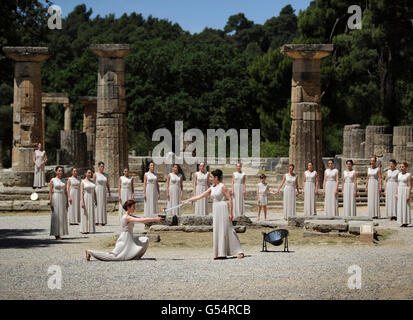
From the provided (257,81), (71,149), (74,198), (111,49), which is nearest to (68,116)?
(257,81)

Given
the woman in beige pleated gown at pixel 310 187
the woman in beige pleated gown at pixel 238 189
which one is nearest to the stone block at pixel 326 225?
the woman in beige pleated gown at pixel 310 187

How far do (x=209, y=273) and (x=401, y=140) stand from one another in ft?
69.4

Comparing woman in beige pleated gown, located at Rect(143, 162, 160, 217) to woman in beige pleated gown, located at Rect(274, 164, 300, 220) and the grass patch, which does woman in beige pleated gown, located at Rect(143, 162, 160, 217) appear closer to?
woman in beige pleated gown, located at Rect(274, 164, 300, 220)

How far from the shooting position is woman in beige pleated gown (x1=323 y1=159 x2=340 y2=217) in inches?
746

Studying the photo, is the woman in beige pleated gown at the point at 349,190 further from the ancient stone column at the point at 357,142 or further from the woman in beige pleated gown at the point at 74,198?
the ancient stone column at the point at 357,142

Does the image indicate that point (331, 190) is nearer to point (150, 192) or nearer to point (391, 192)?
point (391, 192)

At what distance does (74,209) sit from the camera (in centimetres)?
1856

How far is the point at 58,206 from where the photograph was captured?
16.1m

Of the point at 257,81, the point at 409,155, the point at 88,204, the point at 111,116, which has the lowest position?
the point at 88,204

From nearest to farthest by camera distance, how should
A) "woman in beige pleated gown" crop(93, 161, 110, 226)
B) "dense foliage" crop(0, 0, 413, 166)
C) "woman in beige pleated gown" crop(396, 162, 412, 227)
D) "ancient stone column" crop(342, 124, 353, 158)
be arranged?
"woman in beige pleated gown" crop(396, 162, 412, 227), "woman in beige pleated gown" crop(93, 161, 110, 226), "ancient stone column" crop(342, 124, 353, 158), "dense foliage" crop(0, 0, 413, 166)

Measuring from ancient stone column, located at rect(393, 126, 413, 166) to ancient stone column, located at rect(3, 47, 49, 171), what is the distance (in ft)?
47.0

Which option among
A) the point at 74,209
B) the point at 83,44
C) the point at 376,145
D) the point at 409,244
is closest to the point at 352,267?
the point at 409,244

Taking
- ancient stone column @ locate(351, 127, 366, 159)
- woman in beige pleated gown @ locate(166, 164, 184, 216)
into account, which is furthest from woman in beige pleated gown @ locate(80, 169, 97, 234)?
ancient stone column @ locate(351, 127, 366, 159)
